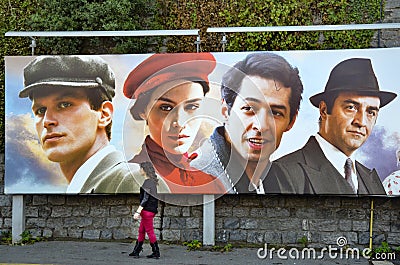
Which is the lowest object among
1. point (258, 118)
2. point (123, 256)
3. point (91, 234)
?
point (123, 256)

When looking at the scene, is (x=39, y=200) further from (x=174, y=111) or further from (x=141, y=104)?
(x=174, y=111)

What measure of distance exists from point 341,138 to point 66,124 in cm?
446

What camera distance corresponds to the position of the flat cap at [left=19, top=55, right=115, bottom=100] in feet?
29.8

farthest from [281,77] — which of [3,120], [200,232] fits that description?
[3,120]

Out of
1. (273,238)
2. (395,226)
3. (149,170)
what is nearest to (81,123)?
(149,170)

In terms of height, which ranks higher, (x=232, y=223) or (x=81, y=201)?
(x=81, y=201)

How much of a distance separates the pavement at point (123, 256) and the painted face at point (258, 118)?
5.15ft

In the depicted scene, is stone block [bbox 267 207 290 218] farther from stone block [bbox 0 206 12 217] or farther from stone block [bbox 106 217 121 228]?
stone block [bbox 0 206 12 217]

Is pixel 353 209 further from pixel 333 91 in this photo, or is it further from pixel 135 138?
pixel 135 138

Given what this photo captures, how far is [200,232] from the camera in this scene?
30.8 ft

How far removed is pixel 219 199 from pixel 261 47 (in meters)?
2.83

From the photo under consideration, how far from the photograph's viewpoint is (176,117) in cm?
890

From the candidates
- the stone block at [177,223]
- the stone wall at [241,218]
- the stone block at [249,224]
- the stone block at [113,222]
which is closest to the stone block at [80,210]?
the stone wall at [241,218]

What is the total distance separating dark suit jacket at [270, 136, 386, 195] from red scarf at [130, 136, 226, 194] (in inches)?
39.8
